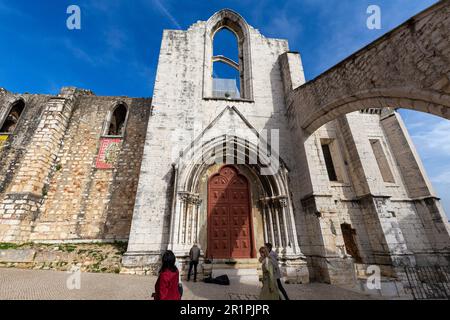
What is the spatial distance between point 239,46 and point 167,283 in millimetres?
11642

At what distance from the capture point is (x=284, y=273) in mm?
5664

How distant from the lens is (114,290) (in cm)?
388

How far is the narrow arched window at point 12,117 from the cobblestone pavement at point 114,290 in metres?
9.80

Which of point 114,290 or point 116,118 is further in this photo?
point 116,118

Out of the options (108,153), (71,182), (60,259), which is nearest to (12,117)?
(71,182)

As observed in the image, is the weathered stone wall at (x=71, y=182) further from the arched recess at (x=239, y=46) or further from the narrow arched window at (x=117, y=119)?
the arched recess at (x=239, y=46)

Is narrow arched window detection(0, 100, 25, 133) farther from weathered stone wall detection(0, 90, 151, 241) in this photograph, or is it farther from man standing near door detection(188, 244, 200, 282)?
A: man standing near door detection(188, 244, 200, 282)

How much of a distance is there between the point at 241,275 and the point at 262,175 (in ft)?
11.5

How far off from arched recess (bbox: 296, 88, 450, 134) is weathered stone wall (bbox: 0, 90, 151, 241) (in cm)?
806

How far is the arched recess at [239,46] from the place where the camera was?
909 centimetres

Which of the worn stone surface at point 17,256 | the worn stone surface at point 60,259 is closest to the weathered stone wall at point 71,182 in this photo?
the worn stone surface at point 17,256

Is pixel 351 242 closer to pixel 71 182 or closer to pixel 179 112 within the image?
pixel 179 112

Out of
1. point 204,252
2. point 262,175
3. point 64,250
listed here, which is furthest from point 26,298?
point 262,175
